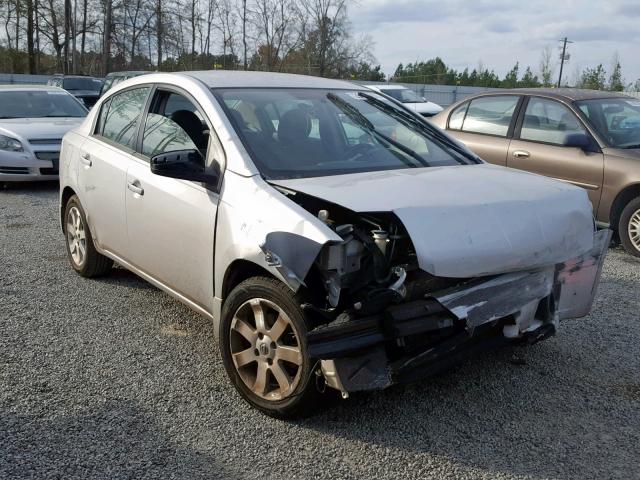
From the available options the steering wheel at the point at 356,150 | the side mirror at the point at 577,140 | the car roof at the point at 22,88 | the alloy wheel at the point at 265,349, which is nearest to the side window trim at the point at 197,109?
the steering wheel at the point at 356,150

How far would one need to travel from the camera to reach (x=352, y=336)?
2.92 metres

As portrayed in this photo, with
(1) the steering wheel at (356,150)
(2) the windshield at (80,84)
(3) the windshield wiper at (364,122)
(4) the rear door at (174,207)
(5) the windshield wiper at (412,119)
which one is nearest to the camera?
(4) the rear door at (174,207)

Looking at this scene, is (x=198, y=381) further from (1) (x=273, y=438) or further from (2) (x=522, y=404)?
(2) (x=522, y=404)

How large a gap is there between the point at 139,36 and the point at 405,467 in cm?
4644

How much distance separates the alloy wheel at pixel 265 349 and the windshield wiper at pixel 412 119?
1.99 meters

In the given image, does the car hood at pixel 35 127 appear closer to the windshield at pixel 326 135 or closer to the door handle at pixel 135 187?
the door handle at pixel 135 187

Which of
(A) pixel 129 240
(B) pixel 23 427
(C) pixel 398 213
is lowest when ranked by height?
(B) pixel 23 427

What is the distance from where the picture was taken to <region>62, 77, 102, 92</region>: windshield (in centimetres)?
2302

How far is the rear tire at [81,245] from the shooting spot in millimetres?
5398

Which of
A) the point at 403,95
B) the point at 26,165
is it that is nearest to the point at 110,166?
the point at 26,165

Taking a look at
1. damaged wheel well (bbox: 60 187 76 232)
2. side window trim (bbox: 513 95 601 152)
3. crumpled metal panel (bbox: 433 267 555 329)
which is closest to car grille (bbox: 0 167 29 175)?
damaged wheel well (bbox: 60 187 76 232)

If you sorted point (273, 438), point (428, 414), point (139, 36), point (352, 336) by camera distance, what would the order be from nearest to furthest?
point (352, 336) < point (273, 438) < point (428, 414) < point (139, 36)

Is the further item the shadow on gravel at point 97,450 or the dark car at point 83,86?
the dark car at point 83,86

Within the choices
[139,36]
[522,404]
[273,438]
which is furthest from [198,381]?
[139,36]
